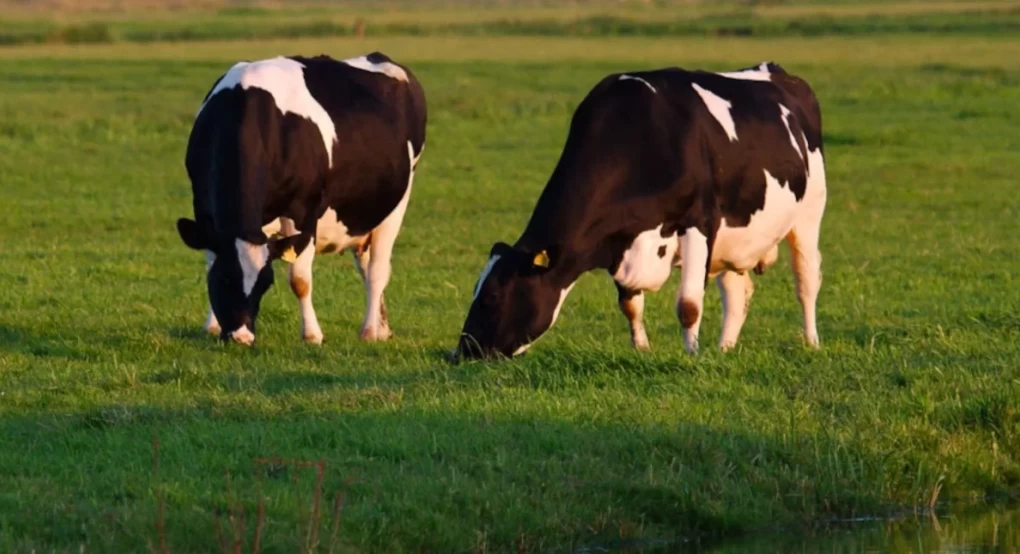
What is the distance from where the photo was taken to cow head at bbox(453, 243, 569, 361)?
10.8m

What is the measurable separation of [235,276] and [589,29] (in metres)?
55.4

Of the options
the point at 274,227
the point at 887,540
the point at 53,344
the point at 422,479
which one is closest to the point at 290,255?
the point at 274,227

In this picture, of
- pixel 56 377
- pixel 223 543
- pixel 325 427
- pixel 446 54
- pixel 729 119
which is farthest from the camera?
pixel 446 54

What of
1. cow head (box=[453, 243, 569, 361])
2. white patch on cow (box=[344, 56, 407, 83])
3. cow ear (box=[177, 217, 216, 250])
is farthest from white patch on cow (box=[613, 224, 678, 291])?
white patch on cow (box=[344, 56, 407, 83])

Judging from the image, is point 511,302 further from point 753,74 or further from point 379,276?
point 379,276

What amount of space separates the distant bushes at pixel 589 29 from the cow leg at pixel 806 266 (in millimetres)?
45332

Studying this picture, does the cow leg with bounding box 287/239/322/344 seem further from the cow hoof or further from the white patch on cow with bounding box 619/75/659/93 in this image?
the white patch on cow with bounding box 619/75/659/93

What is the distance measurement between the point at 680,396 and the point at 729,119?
2456mm

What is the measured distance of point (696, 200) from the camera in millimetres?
11039

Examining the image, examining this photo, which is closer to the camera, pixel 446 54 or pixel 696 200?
pixel 696 200

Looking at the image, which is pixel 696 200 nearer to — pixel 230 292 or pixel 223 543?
pixel 230 292

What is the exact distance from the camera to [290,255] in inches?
484

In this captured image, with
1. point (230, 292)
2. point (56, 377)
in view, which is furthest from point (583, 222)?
point (56, 377)

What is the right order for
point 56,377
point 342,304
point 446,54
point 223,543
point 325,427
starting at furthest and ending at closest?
1. point 446,54
2. point 342,304
3. point 56,377
4. point 325,427
5. point 223,543
